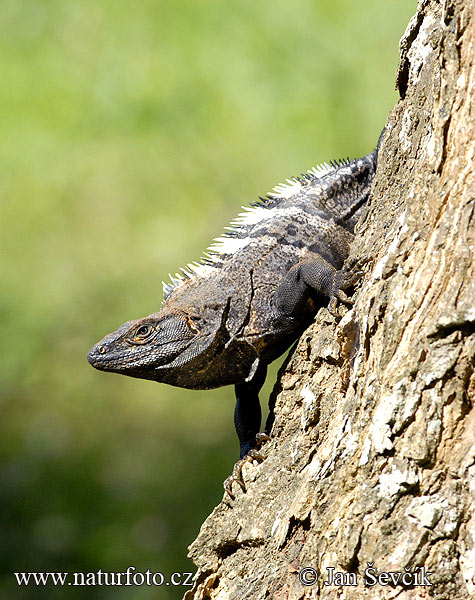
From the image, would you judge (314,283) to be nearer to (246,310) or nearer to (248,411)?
(246,310)

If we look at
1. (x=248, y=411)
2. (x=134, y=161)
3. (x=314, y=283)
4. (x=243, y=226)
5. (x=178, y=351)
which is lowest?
(x=248, y=411)

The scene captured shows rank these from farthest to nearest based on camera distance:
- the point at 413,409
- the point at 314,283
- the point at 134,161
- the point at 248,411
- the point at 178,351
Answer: the point at 134,161 < the point at 248,411 < the point at 178,351 < the point at 314,283 < the point at 413,409

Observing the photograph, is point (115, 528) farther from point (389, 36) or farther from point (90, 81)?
point (389, 36)

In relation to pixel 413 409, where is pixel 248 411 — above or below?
above

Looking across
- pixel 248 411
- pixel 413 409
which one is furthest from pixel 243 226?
pixel 413 409

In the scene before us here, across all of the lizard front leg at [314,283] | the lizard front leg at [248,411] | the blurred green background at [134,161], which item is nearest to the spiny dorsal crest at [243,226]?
the lizard front leg at [314,283]

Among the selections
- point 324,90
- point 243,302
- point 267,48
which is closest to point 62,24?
point 267,48
